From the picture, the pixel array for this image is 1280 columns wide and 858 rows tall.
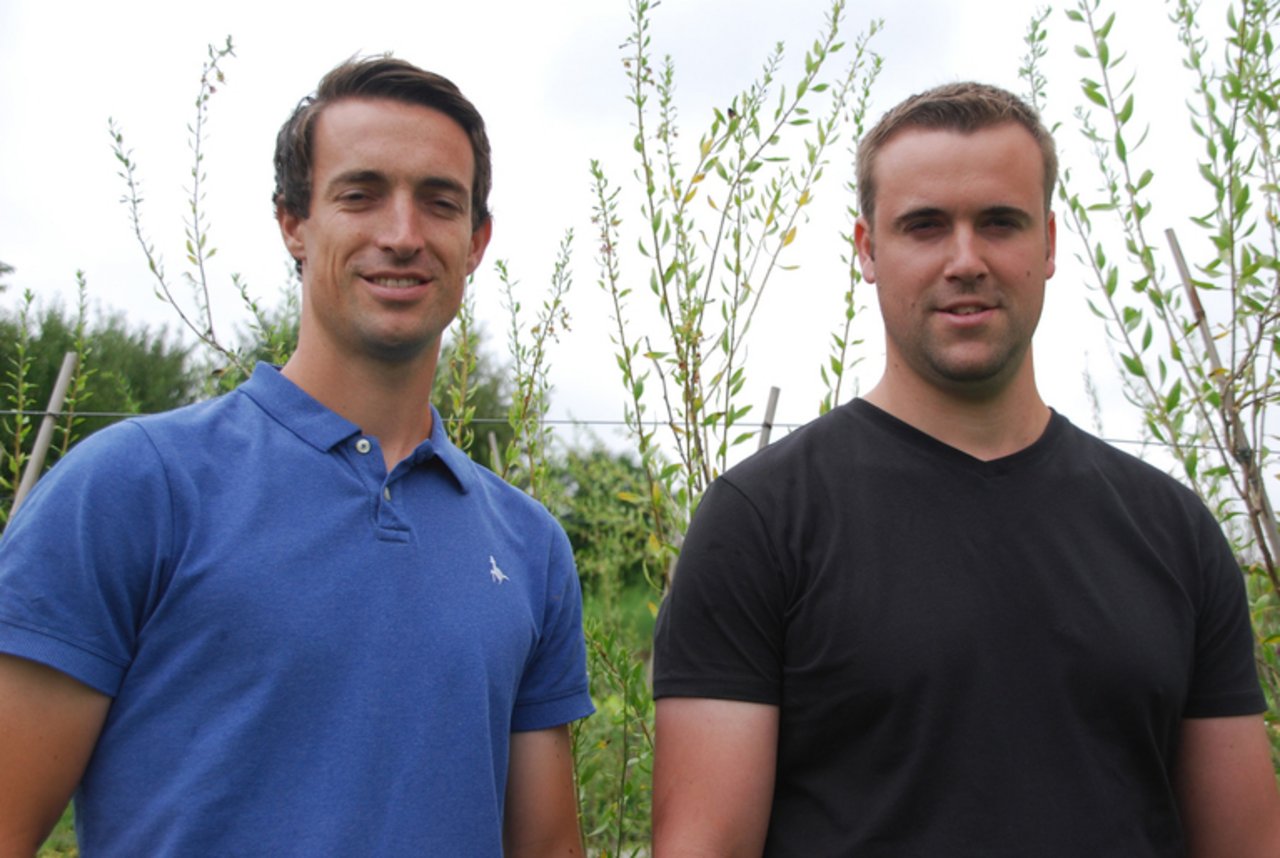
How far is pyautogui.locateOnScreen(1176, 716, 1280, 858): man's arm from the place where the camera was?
204 cm

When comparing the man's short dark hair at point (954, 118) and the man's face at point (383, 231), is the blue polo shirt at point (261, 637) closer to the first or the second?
the man's face at point (383, 231)

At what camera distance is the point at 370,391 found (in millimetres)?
1982

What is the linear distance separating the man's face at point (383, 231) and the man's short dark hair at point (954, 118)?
0.73m

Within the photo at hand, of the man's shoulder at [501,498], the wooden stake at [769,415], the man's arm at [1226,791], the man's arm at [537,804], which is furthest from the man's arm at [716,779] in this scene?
the wooden stake at [769,415]

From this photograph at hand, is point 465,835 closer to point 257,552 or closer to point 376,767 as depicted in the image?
point 376,767

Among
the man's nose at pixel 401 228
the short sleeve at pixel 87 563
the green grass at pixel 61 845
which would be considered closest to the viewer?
the short sleeve at pixel 87 563

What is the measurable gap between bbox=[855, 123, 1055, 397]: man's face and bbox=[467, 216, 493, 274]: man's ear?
0.72 meters

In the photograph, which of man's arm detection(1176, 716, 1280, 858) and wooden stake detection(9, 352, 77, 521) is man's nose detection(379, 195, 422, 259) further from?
wooden stake detection(9, 352, 77, 521)

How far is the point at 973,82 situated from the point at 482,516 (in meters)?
1.21

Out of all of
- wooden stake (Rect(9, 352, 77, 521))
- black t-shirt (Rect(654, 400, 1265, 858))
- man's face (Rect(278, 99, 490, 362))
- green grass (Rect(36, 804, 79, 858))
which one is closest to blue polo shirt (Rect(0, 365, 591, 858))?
man's face (Rect(278, 99, 490, 362))

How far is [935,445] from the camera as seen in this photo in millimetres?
2084

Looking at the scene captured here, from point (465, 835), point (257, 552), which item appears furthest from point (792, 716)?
point (257, 552)

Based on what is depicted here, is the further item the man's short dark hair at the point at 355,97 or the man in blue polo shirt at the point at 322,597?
the man's short dark hair at the point at 355,97

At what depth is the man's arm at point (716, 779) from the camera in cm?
183
